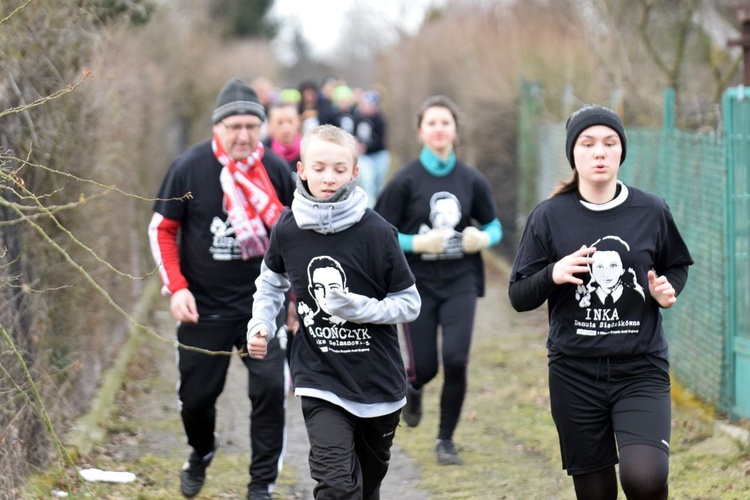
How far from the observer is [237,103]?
5938mm

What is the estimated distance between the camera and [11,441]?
534 cm

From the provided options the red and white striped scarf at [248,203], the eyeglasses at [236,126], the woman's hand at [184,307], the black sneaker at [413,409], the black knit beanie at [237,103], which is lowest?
the black sneaker at [413,409]

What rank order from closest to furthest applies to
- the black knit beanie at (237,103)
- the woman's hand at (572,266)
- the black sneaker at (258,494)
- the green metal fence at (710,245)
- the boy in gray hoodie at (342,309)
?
the woman's hand at (572,266) < the boy in gray hoodie at (342,309) < the black sneaker at (258,494) < the black knit beanie at (237,103) < the green metal fence at (710,245)

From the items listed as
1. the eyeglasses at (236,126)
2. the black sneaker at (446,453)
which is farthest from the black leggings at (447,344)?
the eyeglasses at (236,126)

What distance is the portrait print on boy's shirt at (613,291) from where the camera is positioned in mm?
4332

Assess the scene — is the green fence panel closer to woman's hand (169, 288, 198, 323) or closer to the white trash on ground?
woman's hand (169, 288, 198, 323)

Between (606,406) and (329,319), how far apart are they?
1.16 meters

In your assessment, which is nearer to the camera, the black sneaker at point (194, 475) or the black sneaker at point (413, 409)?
the black sneaker at point (194, 475)

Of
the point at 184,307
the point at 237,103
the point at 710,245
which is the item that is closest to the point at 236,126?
the point at 237,103

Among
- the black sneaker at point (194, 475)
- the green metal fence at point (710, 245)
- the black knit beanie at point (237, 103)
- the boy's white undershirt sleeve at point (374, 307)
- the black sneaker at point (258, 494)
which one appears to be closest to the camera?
the boy's white undershirt sleeve at point (374, 307)

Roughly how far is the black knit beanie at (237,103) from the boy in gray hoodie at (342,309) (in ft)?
3.99

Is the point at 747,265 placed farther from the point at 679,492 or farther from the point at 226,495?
the point at 226,495

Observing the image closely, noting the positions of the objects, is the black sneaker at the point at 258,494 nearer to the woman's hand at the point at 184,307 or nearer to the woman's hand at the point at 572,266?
the woman's hand at the point at 184,307

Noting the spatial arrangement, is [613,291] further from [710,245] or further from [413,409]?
[413,409]
